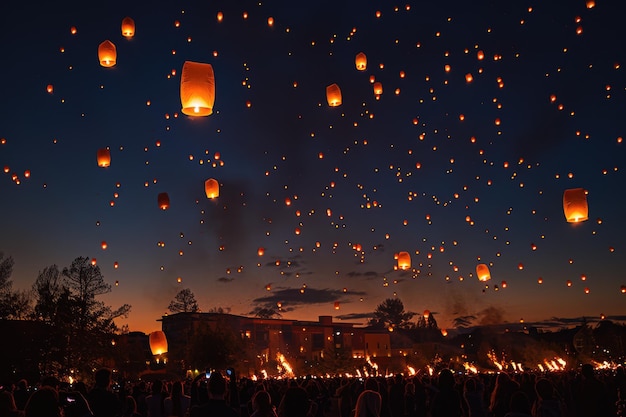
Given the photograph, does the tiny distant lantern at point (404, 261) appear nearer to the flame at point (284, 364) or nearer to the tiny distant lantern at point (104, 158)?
the tiny distant lantern at point (104, 158)

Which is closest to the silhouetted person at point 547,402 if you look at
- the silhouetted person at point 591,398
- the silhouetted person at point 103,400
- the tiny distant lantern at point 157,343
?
the silhouetted person at point 591,398

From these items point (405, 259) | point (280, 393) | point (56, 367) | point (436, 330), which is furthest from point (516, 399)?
point (436, 330)

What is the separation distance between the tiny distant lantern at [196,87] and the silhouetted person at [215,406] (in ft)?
17.5

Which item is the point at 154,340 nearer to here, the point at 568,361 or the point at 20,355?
the point at 20,355

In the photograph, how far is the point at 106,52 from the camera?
Answer: 1482 centimetres

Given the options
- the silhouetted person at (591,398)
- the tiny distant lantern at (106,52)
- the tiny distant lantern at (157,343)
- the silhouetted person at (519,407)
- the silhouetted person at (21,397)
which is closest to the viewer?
the silhouetted person at (519,407)

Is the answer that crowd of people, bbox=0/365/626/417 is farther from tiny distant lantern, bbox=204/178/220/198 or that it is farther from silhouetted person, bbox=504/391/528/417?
tiny distant lantern, bbox=204/178/220/198

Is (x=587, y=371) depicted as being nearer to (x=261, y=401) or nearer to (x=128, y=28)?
(x=261, y=401)

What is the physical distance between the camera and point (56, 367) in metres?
36.0

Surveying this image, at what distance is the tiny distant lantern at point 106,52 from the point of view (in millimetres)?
14805

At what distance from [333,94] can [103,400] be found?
12.3 metres

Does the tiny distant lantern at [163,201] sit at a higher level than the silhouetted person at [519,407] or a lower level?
higher

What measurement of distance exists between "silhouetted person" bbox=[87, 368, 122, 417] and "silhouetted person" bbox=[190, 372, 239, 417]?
1553 mm

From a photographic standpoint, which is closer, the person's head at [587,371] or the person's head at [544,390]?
the person's head at [544,390]
